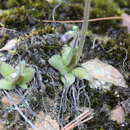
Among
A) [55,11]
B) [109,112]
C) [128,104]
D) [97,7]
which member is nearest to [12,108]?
[109,112]

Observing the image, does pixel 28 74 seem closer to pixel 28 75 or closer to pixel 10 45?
pixel 28 75

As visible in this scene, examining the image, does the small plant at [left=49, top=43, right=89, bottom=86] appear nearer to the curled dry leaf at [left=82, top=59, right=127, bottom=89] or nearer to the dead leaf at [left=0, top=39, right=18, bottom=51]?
the curled dry leaf at [left=82, top=59, right=127, bottom=89]

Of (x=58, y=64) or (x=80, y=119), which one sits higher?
(x=58, y=64)

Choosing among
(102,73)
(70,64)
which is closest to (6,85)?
(70,64)

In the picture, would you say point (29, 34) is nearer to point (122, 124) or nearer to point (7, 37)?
point (7, 37)

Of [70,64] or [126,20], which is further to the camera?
[126,20]

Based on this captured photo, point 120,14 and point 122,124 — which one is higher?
point 120,14

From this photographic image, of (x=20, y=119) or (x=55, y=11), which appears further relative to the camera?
(x=55, y=11)
